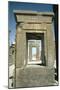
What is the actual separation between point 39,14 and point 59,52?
40cm

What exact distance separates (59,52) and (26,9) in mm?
500

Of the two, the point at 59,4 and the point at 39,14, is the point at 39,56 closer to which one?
the point at 39,14

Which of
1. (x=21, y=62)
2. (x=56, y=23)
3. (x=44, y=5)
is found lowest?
(x=21, y=62)

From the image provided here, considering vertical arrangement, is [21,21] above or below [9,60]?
above

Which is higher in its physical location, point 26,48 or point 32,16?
point 32,16

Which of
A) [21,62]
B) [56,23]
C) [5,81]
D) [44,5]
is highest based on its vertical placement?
[44,5]

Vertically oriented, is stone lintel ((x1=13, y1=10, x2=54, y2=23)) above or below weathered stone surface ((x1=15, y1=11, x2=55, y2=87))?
above

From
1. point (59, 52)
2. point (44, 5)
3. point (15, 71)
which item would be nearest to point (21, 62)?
point (15, 71)

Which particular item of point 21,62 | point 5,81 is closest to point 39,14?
point 21,62

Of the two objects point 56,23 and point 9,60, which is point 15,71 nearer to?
point 9,60

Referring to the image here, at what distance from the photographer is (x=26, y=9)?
6.97 ft

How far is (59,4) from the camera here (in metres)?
2.19

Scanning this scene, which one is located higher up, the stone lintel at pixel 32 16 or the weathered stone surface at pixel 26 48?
the stone lintel at pixel 32 16

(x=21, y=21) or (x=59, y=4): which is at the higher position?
(x=59, y=4)
